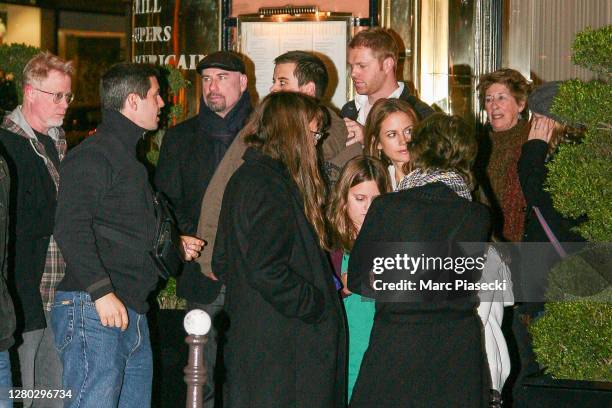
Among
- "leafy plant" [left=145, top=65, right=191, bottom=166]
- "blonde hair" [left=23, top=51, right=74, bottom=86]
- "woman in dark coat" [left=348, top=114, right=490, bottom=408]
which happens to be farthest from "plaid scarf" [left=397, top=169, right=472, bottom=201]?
"leafy plant" [left=145, top=65, right=191, bottom=166]

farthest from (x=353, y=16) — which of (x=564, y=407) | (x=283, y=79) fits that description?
(x=564, y=407)

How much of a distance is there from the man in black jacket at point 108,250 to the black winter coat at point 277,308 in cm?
50

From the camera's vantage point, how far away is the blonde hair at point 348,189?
4.92 meters

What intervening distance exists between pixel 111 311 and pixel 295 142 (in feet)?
3.47

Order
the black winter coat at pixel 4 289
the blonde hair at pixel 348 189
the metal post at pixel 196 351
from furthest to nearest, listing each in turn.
A: the blonde hair at pixel 348 189 < the black winter coat at pixel 4 289 < the metal post at pixel 196 351

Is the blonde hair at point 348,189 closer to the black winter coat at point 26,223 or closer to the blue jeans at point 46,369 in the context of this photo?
the black winter coat at point 26,223

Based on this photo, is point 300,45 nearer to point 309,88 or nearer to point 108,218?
point 309,88

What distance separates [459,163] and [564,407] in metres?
1.28

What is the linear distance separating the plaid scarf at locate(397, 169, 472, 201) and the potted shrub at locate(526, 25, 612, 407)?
2.02 feet

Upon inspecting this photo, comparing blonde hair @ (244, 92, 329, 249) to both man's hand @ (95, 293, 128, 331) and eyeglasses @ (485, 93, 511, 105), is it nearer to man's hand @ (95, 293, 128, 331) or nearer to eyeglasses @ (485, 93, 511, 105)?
man's hand @ (95, 293, 128, 331)

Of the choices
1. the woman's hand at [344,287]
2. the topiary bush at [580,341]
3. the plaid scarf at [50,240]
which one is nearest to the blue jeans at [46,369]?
the plaid scarf at [50,240]

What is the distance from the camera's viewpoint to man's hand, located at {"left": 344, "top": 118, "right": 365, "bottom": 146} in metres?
5.61

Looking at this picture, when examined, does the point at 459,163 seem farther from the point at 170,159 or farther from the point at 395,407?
the point at 170,159

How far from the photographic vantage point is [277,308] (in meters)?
4.17
